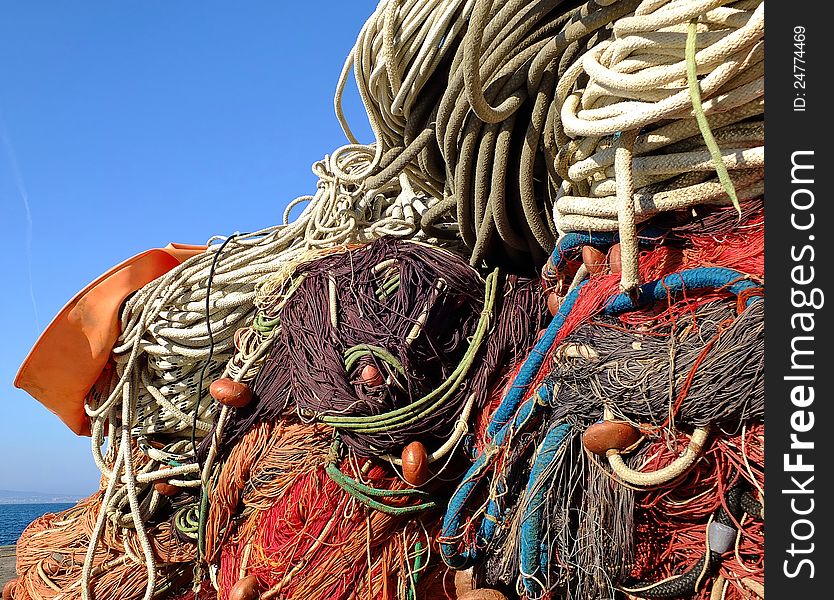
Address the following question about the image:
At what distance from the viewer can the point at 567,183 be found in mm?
1731

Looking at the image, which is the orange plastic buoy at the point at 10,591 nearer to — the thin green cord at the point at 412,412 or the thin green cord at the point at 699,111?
the thin green cord at the point at 412,412

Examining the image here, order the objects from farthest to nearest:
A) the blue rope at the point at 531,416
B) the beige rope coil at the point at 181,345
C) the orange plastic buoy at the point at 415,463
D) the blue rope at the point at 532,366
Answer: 1. the beige rope coil at the point at 181,345
2. the orange plastic buoy at the point at 415,463
3. the blue rope at the point at 532,366
4. the blue rope at the point at 531,416

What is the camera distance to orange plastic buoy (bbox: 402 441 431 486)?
1803mm

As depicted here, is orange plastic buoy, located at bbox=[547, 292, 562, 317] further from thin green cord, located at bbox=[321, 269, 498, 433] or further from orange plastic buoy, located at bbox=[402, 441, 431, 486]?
orange plastic buoy, located at bbox=[402, 441, 431, 486]

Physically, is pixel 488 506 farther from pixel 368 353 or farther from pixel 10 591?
pixel 10 591

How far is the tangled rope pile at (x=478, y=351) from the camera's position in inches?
52.5

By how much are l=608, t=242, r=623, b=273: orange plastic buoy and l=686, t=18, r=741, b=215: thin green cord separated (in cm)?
29

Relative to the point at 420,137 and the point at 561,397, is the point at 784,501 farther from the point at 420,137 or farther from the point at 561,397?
the point at 420,137

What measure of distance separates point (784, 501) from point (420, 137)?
4.69 feet

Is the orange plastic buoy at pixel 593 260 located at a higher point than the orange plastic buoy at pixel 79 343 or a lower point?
higher

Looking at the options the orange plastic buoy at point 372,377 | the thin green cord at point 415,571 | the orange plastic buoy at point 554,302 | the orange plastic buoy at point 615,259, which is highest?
the orange plastic buoy at point 615,259

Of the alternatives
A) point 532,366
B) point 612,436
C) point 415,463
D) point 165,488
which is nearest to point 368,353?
point 415,463

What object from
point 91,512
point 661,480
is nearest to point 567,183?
point 661,480

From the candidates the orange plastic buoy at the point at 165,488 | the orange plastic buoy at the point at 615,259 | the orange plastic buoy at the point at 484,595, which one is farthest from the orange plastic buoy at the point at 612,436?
the orange plastic buoy at the point at 165,488
